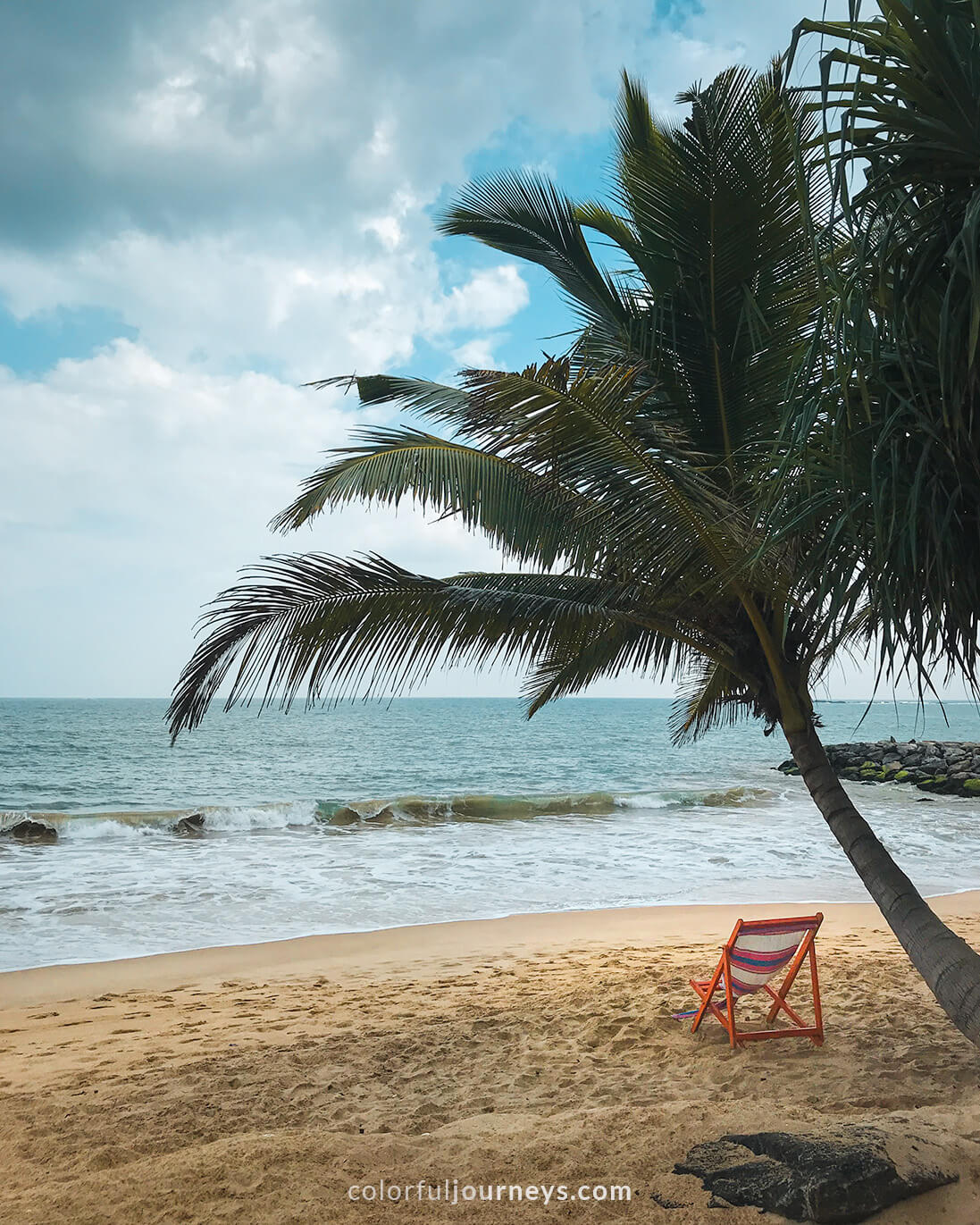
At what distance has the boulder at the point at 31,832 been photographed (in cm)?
1661

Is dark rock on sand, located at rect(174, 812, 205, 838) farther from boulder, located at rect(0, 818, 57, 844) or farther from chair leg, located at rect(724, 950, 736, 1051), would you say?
chair leg, located at rect(724, 950, 736, 1051)

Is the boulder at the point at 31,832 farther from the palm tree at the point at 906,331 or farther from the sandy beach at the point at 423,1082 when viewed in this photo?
the palm tree at the point at 906,331

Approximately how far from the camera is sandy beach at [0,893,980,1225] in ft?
9.98

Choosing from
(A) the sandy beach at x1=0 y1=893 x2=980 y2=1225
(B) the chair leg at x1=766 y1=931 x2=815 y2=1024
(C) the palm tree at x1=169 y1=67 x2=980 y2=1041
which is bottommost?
(A) the sandy beach at x1=0 y1=893 x2=980 y2=1225

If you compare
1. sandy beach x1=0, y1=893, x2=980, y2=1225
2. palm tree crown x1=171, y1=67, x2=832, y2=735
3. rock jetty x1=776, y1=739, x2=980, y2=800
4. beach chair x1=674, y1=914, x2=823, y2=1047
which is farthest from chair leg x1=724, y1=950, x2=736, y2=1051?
rock jetty x1=776, y1=739, x2=980, y2=800

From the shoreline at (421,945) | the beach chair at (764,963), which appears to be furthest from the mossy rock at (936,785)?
the beach chair at (764,963)

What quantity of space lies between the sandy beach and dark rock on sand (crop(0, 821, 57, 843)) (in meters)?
10.6

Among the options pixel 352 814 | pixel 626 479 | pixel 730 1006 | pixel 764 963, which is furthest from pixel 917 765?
pixel 626 479

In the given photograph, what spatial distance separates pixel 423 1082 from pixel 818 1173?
226cm

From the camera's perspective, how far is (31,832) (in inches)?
679

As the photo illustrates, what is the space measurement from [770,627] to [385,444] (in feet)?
8.28

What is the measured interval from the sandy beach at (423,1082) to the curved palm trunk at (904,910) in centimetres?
45

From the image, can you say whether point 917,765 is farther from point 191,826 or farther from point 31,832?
point 31,832

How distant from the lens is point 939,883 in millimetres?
11352
